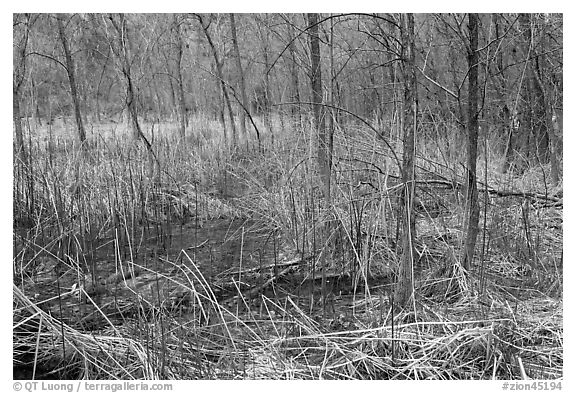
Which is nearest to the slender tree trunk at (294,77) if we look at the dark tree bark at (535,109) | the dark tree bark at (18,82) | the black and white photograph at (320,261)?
the black and white photograph at (320,261)

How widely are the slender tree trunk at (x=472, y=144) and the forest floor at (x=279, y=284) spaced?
7 cm

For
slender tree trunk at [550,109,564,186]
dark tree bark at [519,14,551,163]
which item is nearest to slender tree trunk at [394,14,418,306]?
slender tree trunk at [550,109,564,186]

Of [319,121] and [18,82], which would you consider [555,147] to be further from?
[18,82]

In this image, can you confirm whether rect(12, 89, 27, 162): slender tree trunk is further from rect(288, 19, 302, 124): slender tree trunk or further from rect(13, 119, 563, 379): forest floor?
rect(288, 19, 302, 124): slender tree trunk

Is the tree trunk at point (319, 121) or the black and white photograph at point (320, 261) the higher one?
the tree trunk at point (319, 121)

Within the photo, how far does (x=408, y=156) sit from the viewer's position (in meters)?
2.01

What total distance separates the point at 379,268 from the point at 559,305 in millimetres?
769

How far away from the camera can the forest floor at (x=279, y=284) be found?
1847 mm

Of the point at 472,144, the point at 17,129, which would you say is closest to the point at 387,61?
the point at 472,144

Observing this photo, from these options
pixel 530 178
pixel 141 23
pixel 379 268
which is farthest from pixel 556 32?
pixel 141 23

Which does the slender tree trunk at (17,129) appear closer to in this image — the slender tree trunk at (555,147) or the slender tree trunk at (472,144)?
the slender tree trunk at (472,144)

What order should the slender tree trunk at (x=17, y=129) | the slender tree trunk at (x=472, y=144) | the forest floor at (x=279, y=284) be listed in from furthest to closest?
1. the slender tree trunk at (x=17, y=129)
2. the slender tree trunk at (x=472, y=144)
3. the forest floor at (x=279, y=284)

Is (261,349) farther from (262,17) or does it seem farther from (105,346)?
(262,17)

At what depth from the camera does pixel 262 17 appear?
509 cm
